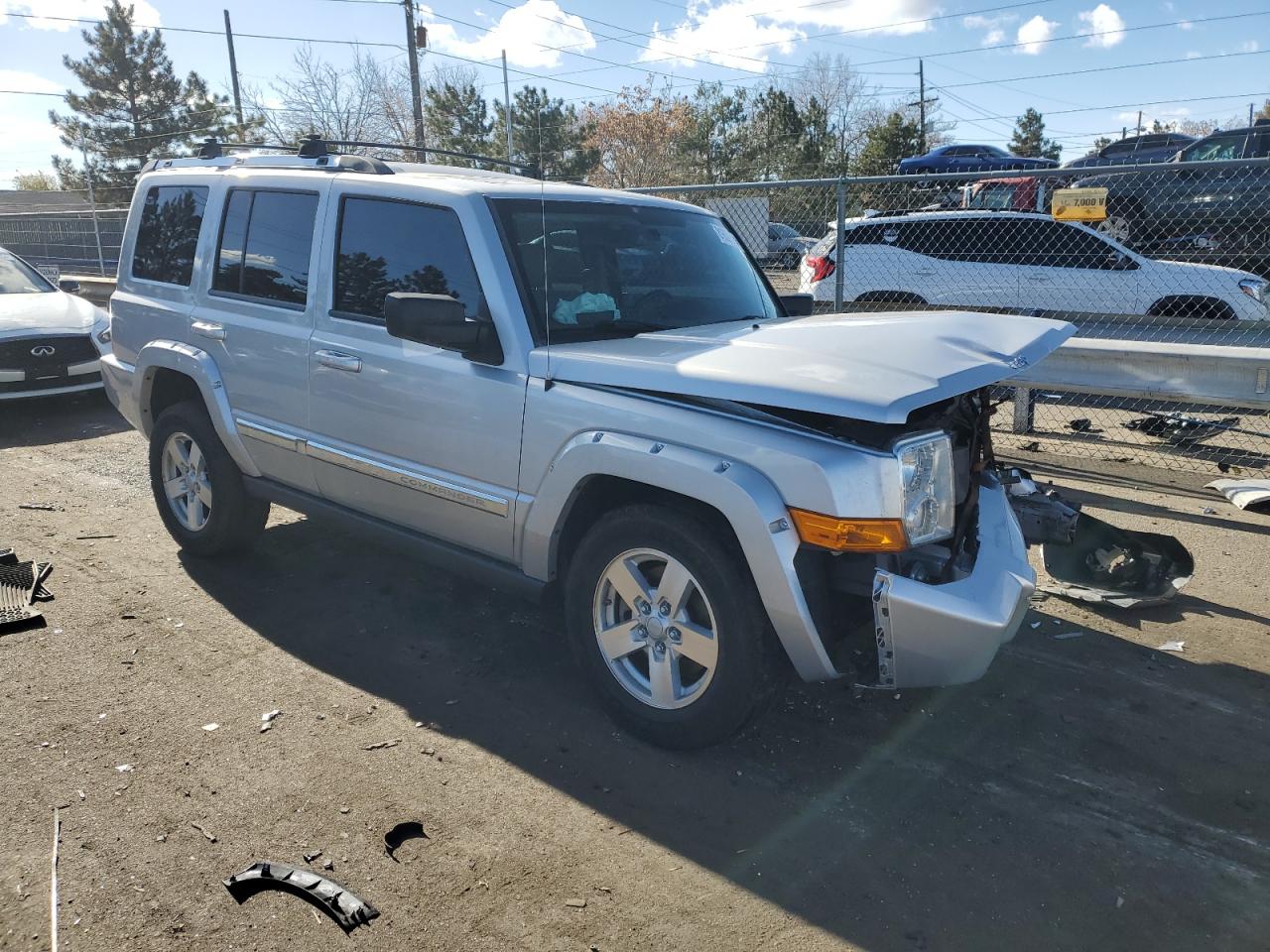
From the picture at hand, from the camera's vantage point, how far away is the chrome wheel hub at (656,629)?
10.7 ft

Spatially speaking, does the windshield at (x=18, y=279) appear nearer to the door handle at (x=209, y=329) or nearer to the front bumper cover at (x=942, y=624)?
the door handle at (x=209, y=329)

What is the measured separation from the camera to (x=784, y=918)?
2627 millimetres

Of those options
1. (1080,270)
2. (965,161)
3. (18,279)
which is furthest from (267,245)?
(965,161)

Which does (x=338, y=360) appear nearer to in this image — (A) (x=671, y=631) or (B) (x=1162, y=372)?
(A) (x=671, y=631)

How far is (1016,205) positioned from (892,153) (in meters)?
24.0

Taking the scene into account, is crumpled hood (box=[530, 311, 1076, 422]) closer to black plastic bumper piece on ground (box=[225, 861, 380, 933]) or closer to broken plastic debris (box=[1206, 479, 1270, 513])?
black plastic bumper piece on ground (box=[225, 861, 380, 933])

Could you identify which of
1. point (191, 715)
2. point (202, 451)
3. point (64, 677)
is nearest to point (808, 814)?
point (191, 715)

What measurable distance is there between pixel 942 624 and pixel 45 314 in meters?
9.46

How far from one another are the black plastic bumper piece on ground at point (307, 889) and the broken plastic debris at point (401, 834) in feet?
0.67

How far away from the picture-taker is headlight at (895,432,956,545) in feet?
9.76

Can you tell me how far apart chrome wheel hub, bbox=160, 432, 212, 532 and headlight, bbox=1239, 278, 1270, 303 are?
1070cm

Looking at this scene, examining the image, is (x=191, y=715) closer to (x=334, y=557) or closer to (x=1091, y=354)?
(x=334, y=557)

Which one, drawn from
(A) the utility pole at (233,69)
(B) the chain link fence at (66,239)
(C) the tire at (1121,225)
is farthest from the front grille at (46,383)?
(A) the utility pole at (233,69)

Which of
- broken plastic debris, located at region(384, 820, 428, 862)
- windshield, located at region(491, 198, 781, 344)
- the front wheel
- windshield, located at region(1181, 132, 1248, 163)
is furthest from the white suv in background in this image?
broken plastic debris, located at region(384, 820, 428, 862)
